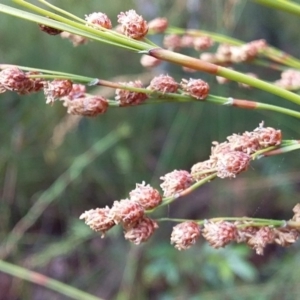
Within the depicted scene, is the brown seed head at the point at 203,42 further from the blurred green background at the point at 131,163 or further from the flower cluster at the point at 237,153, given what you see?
the blurred green background at the point at 131,163

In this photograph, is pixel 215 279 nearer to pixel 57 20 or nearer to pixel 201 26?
pixel 201 26

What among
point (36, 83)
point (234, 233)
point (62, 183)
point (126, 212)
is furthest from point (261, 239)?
point (62, 183)

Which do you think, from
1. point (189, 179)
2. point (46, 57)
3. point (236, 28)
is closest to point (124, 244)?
point (46, 57)

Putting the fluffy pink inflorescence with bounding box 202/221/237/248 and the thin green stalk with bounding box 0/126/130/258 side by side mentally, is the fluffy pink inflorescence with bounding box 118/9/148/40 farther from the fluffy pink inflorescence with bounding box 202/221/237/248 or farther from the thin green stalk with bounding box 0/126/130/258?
the thin green stalk with bounding box 0/126/130/258

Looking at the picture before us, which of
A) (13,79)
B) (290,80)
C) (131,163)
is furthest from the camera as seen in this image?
(131,163)

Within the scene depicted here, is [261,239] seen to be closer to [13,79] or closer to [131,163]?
[13,79]

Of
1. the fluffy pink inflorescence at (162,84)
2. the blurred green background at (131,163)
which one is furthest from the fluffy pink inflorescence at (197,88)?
the blurred green background at (131,163)
